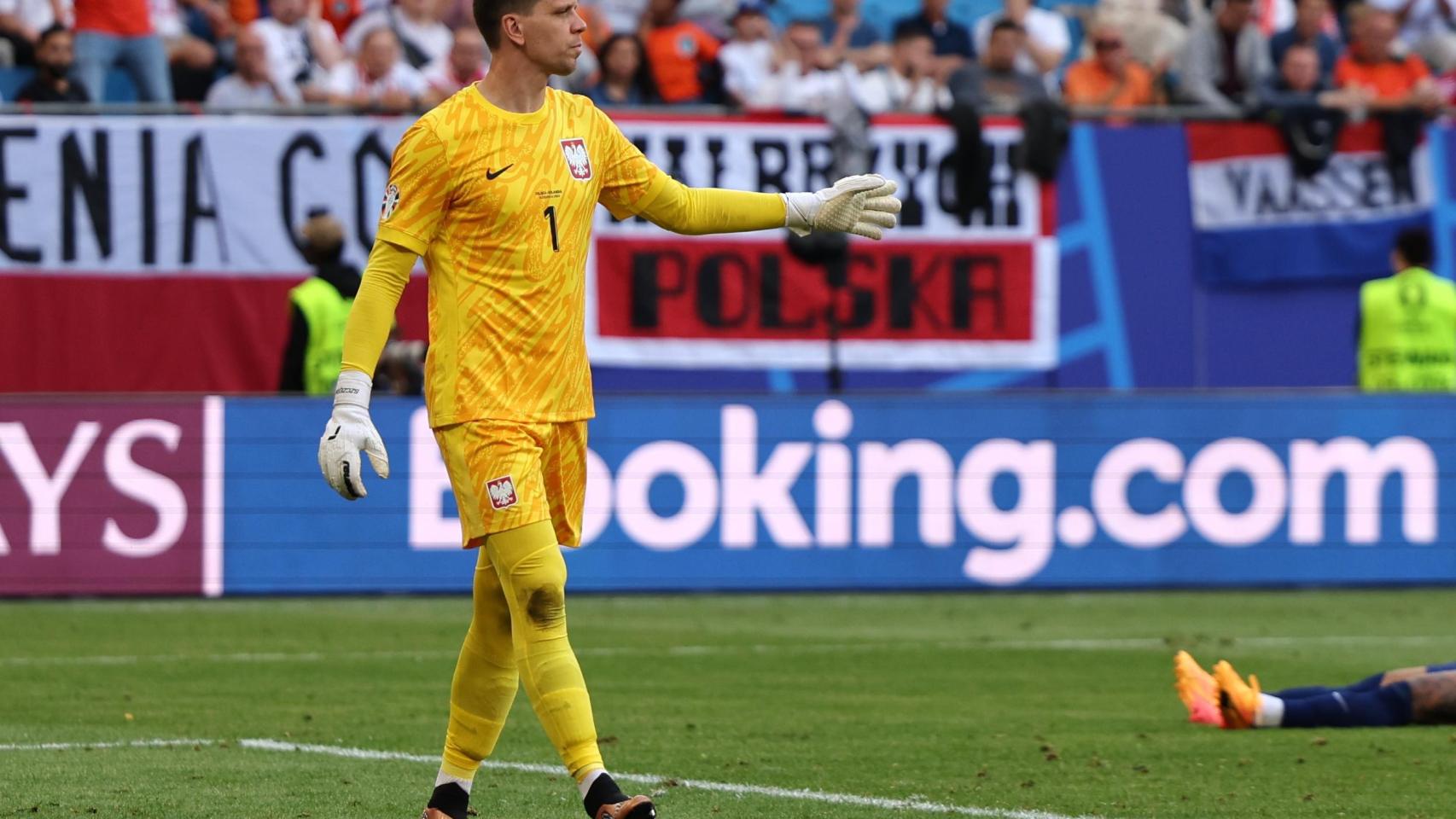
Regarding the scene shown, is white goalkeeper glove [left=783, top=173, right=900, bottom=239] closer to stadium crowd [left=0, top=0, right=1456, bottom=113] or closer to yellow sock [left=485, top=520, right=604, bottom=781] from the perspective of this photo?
yellow sock [left=485, top=520, right=604, bottom=781]

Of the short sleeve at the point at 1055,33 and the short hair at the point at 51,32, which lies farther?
the short sleeve at the point at 1055,33

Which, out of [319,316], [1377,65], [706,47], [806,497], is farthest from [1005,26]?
[319,316]

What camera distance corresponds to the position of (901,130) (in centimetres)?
1694

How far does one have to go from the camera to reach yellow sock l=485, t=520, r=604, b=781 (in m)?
5.87

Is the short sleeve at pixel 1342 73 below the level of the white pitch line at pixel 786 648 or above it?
above

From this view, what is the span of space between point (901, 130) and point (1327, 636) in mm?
6041

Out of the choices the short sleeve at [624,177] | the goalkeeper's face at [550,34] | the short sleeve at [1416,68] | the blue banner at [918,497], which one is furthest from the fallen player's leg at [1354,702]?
the short sleeve at [1416,68]

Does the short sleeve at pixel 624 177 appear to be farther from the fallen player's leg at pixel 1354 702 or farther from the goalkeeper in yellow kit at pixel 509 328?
the fallen player's leg at pixel 1354 702

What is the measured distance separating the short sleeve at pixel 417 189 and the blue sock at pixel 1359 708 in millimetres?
3999

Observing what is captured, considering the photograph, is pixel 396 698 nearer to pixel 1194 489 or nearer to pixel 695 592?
pixel 695 592

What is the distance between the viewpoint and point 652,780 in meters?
7.33

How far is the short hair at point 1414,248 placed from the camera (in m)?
15.5

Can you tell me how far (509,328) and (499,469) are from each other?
0.37m

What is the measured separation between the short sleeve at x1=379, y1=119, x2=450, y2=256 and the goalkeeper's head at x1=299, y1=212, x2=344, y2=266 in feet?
27.7
